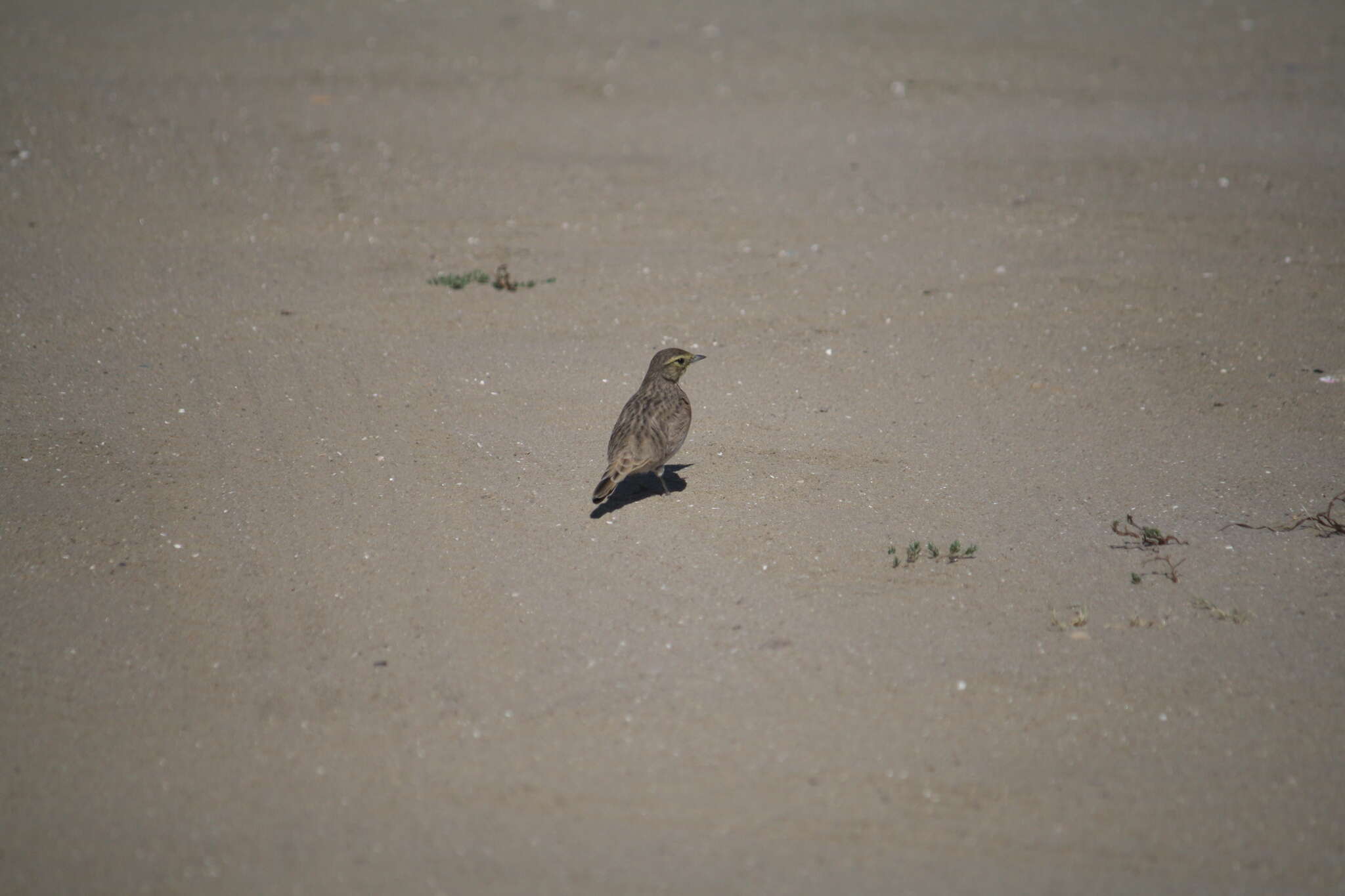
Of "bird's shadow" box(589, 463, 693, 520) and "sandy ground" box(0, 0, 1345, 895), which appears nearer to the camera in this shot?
"sandy ground" box(0, 0, 1345, 895)

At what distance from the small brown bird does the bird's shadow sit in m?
0.07

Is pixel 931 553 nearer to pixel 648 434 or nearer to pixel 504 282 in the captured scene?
pixel 648 434

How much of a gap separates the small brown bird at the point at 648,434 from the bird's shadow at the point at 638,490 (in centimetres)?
7

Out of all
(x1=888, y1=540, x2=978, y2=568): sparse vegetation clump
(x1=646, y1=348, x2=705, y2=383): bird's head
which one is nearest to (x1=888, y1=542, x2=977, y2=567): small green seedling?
(x1=888, y1=540, x2=978, y2=568): sparse vegetation clump

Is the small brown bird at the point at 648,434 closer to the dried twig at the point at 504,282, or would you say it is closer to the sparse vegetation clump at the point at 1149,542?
the sparse vegetation clump at the point at 1149,542

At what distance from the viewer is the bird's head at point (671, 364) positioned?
24.4ft

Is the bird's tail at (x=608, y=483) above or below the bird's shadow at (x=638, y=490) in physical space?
above

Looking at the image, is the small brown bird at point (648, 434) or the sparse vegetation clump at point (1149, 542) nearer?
the sparse vegetation clump at point (1149, 542)

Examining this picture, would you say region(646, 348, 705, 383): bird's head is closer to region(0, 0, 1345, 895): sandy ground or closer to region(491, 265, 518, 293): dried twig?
region(0, 0, 1345, 895): sandy ground

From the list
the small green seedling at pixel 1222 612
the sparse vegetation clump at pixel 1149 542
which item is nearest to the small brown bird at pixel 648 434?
the sparse vegetation clump at pixel 1149 542

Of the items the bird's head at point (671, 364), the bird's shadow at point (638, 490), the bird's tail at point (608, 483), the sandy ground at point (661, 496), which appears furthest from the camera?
the bird's head at point (671, 364)

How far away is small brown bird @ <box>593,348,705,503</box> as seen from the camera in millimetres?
6426

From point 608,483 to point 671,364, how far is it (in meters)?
Result: 1.34

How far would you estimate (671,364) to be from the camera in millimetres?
7445
